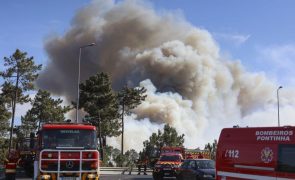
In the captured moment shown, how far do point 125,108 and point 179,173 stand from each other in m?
44.1

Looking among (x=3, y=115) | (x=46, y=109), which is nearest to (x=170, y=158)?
(x=3, y=115)

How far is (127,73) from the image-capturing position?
5027 inches

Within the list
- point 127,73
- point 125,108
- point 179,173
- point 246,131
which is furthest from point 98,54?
point 246,131

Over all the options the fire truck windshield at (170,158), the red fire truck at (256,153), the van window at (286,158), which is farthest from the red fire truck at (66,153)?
the fire truck windshield at (170,158)

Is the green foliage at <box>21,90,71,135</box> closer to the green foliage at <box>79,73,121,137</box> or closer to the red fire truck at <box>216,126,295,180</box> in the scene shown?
the green foliage at <box>79,73,121,137</box>

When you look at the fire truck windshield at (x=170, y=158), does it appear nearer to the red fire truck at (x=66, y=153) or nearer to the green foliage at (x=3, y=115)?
the red fire truck at (x=66, y=153)

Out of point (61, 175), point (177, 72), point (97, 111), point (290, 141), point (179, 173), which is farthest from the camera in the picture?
point (177, 72)

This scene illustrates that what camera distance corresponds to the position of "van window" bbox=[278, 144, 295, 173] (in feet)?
33.7

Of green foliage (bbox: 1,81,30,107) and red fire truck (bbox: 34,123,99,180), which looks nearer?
red fire truck (bbox: 34,123,99,180)

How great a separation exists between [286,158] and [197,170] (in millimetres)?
10098

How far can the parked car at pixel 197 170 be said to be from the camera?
1991cm

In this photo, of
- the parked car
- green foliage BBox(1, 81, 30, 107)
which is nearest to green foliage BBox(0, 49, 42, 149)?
green foliage BBox(1, 81, 30, 107)

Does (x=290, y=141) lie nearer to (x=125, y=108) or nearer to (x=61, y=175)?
(x=61, y=175)

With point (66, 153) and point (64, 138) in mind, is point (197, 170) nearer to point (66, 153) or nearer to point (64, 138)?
point (66, 153)
